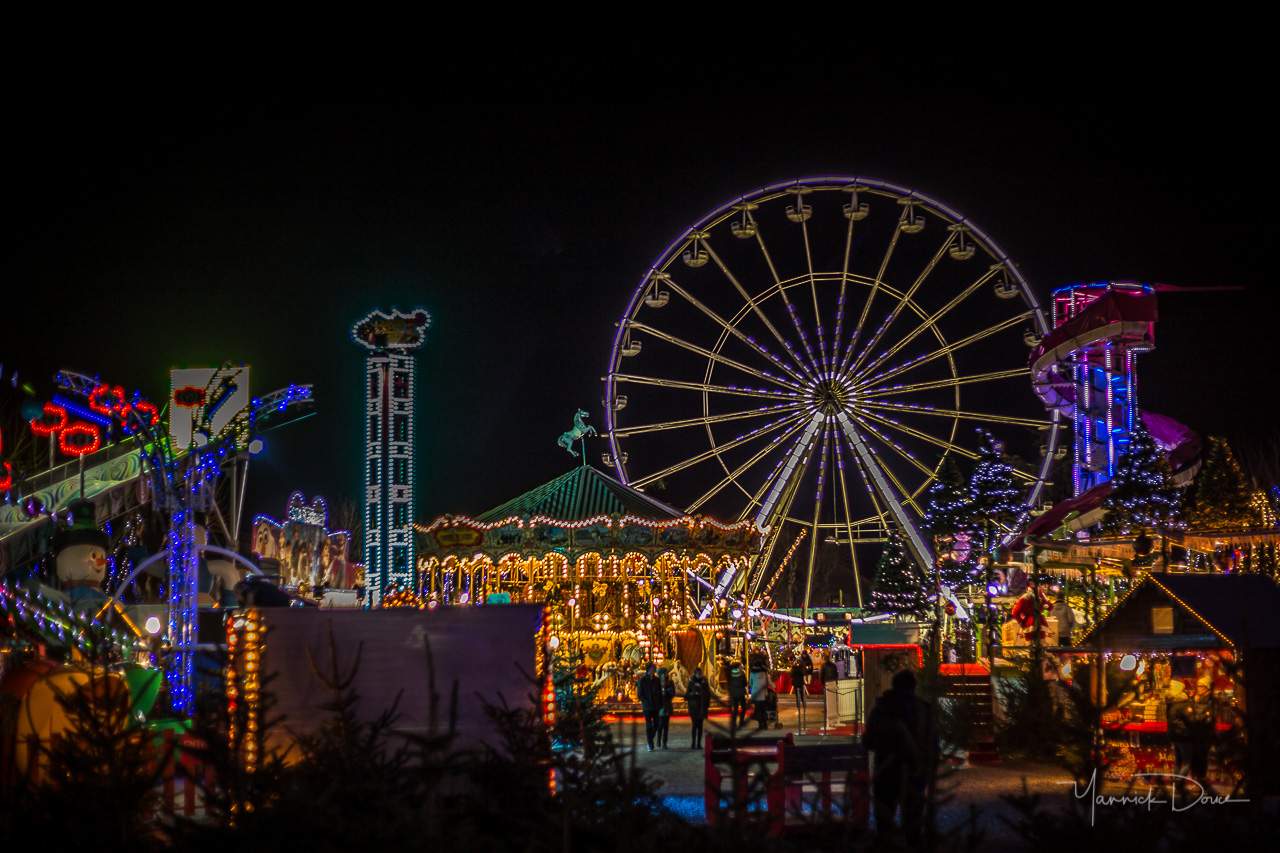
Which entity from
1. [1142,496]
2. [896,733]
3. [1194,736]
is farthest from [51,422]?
[1194,736]

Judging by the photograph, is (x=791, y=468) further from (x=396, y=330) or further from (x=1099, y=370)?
(x=396, y=330)

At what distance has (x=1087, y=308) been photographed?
3275 centimetres

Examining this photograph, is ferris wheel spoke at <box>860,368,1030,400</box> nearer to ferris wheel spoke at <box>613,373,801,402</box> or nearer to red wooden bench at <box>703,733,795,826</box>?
ferris wheel spoke at <box>613,373,801,402</box>

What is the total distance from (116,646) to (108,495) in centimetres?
2263

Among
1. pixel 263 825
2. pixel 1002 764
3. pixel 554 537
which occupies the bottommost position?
pixel 1002 764

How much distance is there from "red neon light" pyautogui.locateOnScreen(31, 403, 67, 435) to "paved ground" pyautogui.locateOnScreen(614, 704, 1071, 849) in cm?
2185

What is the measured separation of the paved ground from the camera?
1144cm

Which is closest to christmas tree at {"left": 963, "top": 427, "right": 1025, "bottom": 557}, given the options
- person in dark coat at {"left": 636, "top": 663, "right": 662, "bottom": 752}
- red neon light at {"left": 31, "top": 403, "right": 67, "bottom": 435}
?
person in dark coat at {"left": 636, "top": 663, "right": 662, "bottom": 752}

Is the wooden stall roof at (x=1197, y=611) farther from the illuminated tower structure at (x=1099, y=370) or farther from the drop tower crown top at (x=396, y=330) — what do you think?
the drop tower crown top at (x=396, y=330)

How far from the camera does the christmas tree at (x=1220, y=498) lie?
23.2m

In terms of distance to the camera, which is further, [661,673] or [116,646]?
[661,673]

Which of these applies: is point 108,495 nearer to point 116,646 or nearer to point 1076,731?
point 116,646

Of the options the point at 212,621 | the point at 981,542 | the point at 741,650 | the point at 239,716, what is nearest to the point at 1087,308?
the point at 981,542

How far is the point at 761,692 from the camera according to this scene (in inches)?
887
